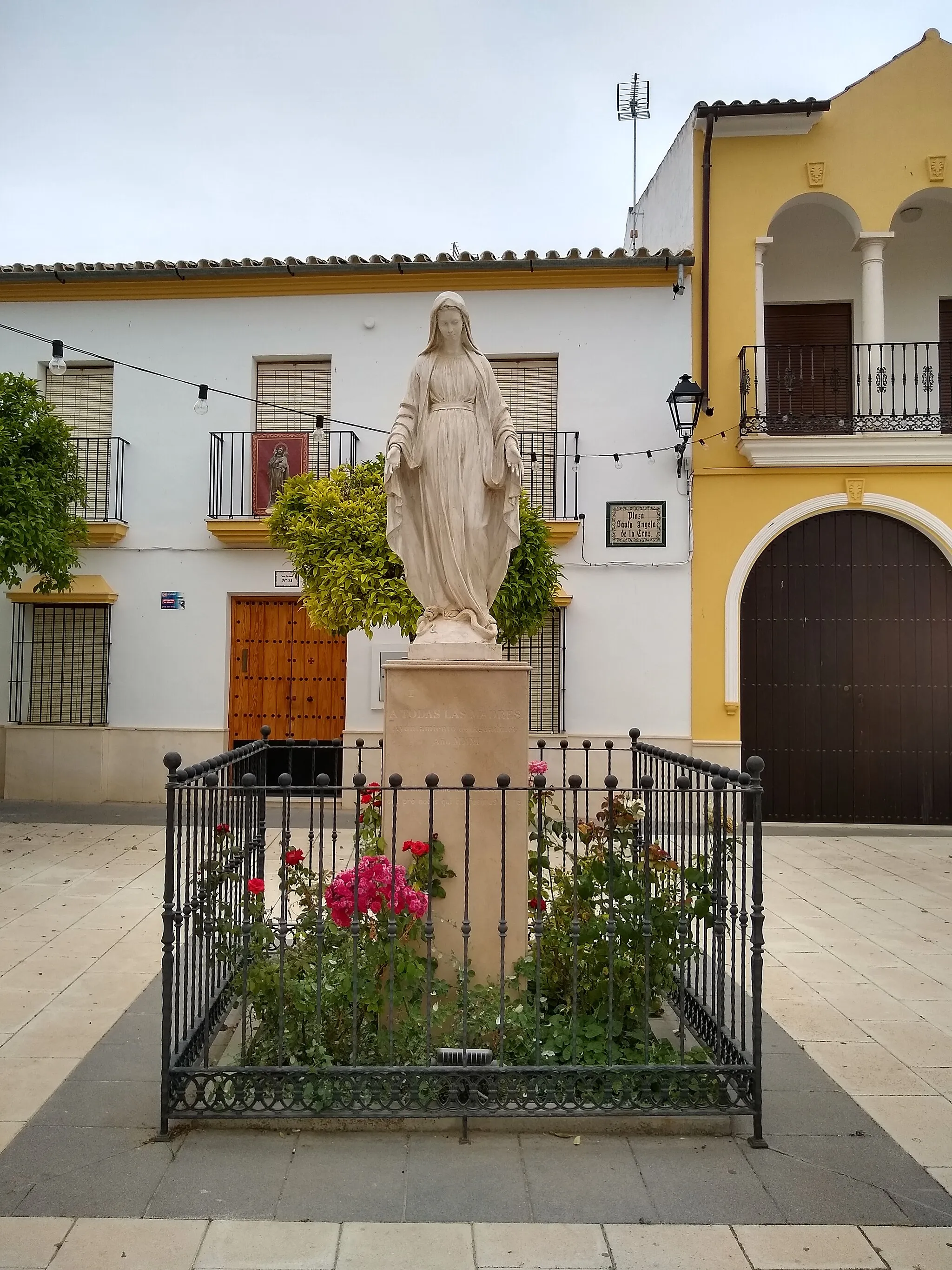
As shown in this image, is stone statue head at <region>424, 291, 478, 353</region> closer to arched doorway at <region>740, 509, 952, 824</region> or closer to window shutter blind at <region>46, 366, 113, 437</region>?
arched doorway at <region>740, 509, 952, 824</region>

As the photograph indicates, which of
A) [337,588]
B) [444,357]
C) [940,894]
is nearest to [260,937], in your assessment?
[444,357]

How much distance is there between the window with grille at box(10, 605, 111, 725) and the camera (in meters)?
9.55

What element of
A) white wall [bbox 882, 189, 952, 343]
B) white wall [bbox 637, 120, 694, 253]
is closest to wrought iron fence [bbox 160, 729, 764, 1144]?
white wall [bbox 637, 120, 694, 253]

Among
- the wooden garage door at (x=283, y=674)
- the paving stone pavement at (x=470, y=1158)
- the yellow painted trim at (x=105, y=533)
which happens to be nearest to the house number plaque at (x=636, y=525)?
the wooden garage door at (x=283, y=674)

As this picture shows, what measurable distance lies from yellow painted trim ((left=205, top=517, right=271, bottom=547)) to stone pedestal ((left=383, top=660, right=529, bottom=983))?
617 centimetres

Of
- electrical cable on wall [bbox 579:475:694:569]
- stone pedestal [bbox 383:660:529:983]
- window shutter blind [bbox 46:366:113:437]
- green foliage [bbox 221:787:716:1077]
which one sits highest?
window shutter blind [bbox 46:366:113:437]

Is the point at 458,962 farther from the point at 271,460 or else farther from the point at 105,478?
the point at 105,478

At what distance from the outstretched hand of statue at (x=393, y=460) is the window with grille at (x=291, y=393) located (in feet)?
21.1

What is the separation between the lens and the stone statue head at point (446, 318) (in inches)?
139

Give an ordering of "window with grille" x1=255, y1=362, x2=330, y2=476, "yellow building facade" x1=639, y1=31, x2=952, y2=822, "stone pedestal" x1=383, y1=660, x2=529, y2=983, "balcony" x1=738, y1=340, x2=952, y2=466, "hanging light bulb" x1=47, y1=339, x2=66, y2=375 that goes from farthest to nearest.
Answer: "window with grille" x1=255, y1=362, x2=330, y2=476
"yellow building facade" x1=639, y1=31, x2=952, y2=822
"balcony" x1=738, y1=340, x2=952, y2=466
"hanging light bulb" x1=47, y1=339, x2=66, y2=375
"stone pedestal" x1=383, y1=660, x2=529, y2=983

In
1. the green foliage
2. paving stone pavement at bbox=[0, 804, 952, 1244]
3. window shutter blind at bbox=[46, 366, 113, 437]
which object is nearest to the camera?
paving stone pavement at bbox=[0, 804, 952, 1244]

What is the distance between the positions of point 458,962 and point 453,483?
1.86m

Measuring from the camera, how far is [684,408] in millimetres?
8977

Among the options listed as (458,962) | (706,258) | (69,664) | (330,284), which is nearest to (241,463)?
(330,284)
